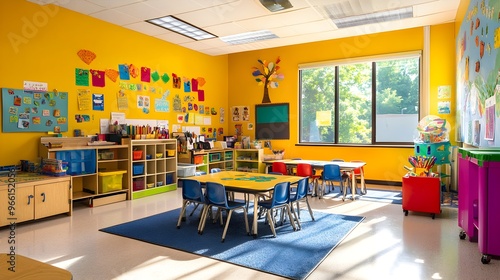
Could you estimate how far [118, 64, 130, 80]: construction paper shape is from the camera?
6.64 m

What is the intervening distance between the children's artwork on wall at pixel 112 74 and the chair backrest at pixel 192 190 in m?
3.23

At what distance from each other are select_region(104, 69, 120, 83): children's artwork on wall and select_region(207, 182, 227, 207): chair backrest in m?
3.64

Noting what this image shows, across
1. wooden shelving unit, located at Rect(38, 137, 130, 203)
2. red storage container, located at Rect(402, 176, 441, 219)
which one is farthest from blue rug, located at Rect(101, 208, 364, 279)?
wooden shelving unit, located at Rect(38, 137, 130, 203)

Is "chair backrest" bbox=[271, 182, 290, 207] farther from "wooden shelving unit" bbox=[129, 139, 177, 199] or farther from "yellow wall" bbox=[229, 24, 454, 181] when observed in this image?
"yellow wall" bbox=[229, 24, 454, 181]

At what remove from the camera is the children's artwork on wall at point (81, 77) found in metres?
5.89

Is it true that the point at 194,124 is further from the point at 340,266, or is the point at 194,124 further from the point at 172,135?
the point at 340,266

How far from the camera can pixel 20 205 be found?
443 centimetres

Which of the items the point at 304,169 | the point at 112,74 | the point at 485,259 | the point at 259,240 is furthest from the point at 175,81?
the point at 485,259

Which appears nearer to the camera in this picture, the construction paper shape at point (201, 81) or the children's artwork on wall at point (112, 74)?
the children's artwork on wall at point (112, 74)

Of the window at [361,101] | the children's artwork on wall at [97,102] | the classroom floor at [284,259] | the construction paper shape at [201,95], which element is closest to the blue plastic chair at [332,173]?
the classroom floor at [284,259]

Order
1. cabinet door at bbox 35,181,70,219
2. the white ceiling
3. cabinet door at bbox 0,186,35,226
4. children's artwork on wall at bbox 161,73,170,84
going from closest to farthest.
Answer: cabinet door at bbox 0,186,35,226 → cabinet door at bbox 35,181,70,219 → the white ceiling → children's artwork on wall at bbox 161,73,170,84

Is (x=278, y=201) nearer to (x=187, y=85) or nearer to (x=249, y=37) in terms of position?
(x=249, y=37)

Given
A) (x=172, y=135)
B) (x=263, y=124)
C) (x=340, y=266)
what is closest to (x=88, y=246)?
(x=340, y=266)

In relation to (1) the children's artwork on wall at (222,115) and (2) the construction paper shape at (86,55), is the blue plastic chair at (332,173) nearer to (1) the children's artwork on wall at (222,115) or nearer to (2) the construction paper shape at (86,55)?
(1) the children's artwork on wall at (222,115)
